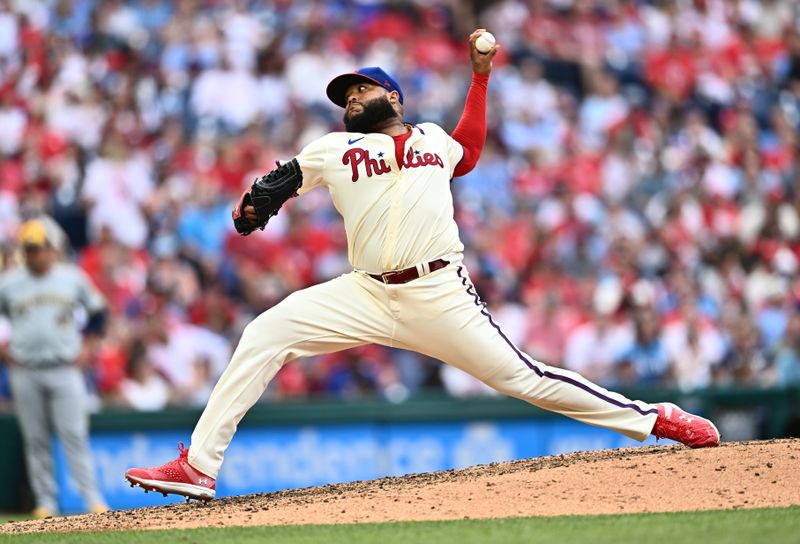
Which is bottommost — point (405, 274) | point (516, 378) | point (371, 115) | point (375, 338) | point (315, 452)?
point (315, 452)

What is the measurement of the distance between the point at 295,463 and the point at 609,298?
3.82 metres

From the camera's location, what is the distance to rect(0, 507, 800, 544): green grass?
4.85 metres

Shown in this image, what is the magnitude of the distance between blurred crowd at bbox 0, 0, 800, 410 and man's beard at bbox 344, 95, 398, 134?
5104mm

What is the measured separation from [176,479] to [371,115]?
6.09 ft

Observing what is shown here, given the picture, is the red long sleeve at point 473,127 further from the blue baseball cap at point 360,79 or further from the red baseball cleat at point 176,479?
the red baseball cleat at point 176,479

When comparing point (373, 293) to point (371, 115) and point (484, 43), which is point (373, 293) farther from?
point (484, 43)

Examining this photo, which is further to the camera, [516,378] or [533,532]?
[516,378]

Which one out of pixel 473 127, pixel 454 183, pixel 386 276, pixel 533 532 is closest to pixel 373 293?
pixel 386 276

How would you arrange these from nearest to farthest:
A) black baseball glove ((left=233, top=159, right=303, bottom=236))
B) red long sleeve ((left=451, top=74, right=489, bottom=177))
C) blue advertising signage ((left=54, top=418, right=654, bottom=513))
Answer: black baseball glove ((left=233, top=159, right=303, bottom=236)) < red long sleeve ((left=451, top=74, right=489, bottom=177)) < blue advertising signage ((left=54, top=418, right=654, bottom=513))

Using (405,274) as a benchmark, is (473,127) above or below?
above

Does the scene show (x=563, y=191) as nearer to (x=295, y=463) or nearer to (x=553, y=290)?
(x=553, y=290)

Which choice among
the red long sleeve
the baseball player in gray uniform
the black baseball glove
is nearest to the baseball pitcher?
the black baseball glove

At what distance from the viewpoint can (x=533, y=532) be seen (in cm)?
506

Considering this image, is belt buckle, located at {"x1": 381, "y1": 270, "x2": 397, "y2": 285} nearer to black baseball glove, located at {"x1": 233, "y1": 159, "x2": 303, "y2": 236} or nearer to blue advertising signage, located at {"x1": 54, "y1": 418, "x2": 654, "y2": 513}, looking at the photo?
black baseball glove, located at {"x1": 233, "y1": 159, "x2": 303, "y2": 236}
